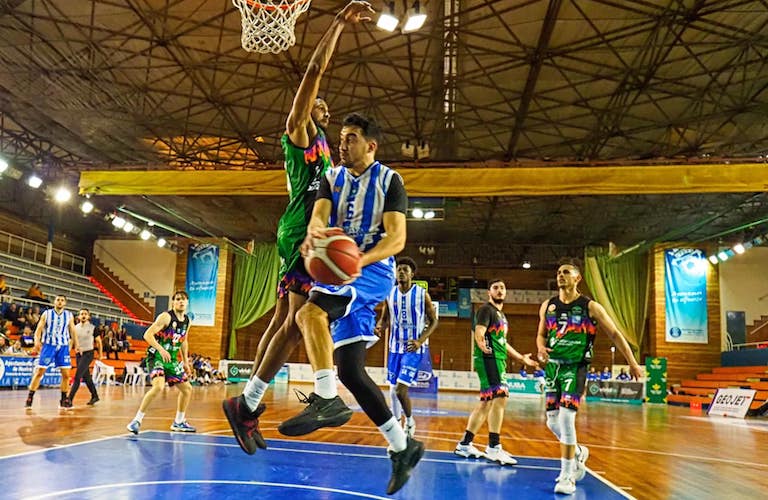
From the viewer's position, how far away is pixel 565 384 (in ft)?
19.0

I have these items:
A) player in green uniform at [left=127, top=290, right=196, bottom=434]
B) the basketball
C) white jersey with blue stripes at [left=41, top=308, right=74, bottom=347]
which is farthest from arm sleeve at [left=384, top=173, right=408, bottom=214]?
white jersey with blue stripes at [left=41, top=308, right=74, bottom=347]

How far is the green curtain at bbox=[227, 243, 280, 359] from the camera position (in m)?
29.7

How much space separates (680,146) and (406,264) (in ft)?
47.4

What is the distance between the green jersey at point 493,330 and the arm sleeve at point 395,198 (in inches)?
162

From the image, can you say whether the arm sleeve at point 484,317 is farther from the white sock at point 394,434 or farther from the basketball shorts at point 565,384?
the white sock at point 394,434

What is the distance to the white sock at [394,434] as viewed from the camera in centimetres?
325

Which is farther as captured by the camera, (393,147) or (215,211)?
(215,211)

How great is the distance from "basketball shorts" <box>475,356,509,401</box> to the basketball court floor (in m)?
0.79

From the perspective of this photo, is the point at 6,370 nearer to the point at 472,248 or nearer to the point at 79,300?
the point at 79,300

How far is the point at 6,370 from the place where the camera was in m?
15.6

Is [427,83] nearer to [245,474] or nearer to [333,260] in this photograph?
[245,474]

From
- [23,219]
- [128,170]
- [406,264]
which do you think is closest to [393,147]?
[128,170]

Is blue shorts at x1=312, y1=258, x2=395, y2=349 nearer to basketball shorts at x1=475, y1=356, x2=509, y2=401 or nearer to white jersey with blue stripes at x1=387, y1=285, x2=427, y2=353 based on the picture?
basketball shorts at x1=475, y1=356, x2=509, y2=401

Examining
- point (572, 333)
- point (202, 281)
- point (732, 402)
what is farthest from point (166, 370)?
point (202, 281)
